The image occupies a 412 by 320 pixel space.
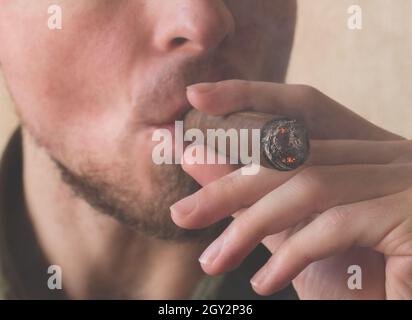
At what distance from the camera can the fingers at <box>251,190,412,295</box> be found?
641 millimetres

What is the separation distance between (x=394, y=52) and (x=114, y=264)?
1.53ft

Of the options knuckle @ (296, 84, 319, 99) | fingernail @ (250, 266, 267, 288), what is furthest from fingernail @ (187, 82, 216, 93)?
fingernail @ (250, 266, 267, 288)

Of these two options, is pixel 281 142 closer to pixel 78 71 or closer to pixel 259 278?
pixel 259 278

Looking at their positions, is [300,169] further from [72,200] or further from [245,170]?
[72,200]

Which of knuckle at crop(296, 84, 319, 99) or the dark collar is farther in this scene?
the dark collar

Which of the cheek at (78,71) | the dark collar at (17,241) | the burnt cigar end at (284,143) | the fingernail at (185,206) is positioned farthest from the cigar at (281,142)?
the dark collar at (17,241)

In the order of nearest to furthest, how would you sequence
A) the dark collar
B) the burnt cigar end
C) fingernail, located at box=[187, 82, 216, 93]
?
the burnt cigar end → fingernail, located at box=[187, 82, 216, 93] → the dark collar

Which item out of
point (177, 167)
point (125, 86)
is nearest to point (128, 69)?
point (125, 86)

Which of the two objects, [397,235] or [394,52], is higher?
[394,52]

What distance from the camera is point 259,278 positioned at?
686 millimetres

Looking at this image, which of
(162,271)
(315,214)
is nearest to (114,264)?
(162,271)

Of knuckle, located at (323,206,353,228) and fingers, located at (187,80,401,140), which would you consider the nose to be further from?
knuckle, located at (323,206,353,228)

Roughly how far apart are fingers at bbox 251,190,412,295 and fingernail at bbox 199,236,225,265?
0.06 meters
